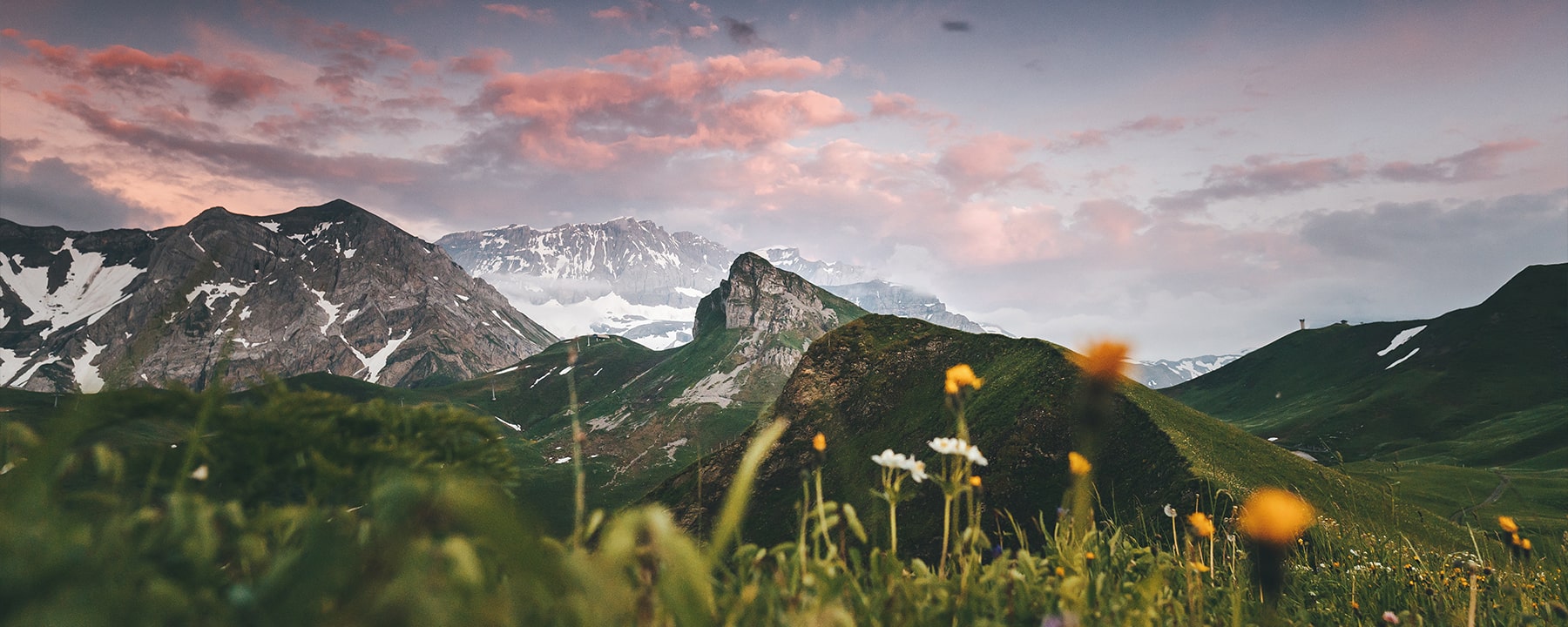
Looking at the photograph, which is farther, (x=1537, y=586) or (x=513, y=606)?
(x=1537, y=586)

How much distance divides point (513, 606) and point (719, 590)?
1.53 metres

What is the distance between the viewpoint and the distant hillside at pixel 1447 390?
87.9 m

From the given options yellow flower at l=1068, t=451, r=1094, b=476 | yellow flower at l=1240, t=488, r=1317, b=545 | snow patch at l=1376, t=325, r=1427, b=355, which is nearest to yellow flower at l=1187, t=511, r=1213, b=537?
yellow flower at l=1068, t=451, r=1094, b=476

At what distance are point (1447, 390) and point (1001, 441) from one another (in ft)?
442

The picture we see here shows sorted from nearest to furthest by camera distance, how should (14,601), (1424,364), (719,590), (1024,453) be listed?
(14,601) → (719,590) → (1024,453) → (1424,364)

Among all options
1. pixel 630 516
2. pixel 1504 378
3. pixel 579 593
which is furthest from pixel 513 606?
pixel 1504 378

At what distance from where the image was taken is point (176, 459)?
86.9 inches

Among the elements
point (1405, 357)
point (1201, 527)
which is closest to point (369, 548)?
point (1201, 527)

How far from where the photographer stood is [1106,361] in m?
3.36

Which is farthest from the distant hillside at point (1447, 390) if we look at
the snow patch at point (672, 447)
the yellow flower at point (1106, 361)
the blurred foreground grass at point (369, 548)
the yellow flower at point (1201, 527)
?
the snow patch at point (672, 447)

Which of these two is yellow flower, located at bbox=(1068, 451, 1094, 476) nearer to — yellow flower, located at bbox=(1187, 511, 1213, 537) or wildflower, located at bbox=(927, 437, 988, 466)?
wildflower, located at bbox=(927, 437, 988, 466)

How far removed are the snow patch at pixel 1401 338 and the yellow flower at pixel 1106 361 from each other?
606ft

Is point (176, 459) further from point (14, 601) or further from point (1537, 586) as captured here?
point (1537, 586)

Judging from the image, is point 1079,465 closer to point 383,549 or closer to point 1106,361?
point 1106,361
